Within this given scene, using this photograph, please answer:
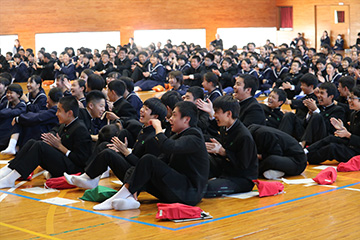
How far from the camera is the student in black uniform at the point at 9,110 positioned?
31.5 ft

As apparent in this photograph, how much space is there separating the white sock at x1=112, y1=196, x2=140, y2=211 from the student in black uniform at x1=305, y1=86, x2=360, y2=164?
3.46m

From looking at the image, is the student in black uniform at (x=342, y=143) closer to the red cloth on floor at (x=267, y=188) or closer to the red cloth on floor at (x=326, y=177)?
the red cloth on floor at (x=326, y=177)

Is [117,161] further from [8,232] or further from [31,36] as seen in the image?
[31,36]

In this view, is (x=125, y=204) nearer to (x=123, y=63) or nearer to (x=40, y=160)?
(x=40, y=160)

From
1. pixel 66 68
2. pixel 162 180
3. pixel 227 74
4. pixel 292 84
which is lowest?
pixel 162 180

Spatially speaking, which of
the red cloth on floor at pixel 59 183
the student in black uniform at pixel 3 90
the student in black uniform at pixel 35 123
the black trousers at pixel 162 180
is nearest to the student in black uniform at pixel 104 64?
the student in black uniform at pixel 3 90

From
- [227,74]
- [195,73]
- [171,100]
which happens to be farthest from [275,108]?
[227,74]

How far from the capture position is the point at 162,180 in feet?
17.9

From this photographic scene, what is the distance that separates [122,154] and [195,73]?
34.3 feet

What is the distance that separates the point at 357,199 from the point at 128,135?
3.06 m

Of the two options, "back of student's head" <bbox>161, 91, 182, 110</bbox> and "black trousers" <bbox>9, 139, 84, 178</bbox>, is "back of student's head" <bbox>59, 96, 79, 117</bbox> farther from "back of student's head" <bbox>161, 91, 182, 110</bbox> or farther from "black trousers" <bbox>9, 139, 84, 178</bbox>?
"back of student's head" <bbox>161, 91, 182, 110</bbox>

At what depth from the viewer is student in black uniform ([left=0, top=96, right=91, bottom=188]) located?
22.0 feet

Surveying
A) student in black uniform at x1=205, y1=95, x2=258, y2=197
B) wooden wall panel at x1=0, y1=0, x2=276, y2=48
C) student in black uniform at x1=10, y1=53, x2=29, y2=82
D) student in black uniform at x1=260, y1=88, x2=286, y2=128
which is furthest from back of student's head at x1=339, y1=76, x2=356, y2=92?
wooden wall panel at x1=0, y1=0, x2=276, y2=48

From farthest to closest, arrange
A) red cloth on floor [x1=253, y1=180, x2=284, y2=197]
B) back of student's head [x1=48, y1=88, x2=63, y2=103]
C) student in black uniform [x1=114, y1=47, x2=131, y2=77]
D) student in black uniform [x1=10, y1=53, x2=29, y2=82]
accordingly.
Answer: student in black uniform [x1=10, y1=53, x2=29, y2=82], student in black uniform [x1=114, y1=47, x2=131, y2=77], back of student's head [x1=48, y1=88, x2=63, y2=103], red cloth on floor [x1=253, y1=180, x2=284, y2=197]
